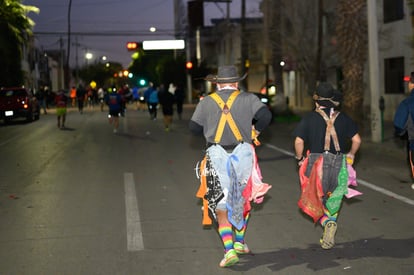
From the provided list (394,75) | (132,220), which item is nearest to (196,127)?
(132,220)

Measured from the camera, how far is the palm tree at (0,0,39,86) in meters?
35.2

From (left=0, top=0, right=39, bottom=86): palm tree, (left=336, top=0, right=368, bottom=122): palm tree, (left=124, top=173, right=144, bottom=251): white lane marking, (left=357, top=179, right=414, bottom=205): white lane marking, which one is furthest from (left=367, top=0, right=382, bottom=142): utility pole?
(left=0, top=0, right=39, bottom=86): palm tree

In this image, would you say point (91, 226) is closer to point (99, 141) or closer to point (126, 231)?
point (126, 231)

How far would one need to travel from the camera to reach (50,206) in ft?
33.0

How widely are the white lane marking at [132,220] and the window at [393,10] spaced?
63.4 ft

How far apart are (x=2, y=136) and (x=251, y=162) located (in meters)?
20.0

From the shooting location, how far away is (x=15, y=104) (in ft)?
108

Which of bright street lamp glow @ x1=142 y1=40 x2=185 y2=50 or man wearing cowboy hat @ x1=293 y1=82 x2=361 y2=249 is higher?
bright street lamp glow @ x1=142 y1=40 x2=185 y2=50

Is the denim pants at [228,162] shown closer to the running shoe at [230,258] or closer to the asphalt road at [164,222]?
the running shoe at [230,258]

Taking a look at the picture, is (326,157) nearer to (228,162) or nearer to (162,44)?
(228,162)

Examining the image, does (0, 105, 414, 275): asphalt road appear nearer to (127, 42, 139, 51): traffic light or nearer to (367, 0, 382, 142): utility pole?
(367, 0, 382, 142): utility pole

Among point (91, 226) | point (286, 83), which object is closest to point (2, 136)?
point (91, 226)

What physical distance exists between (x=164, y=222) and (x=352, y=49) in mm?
14342

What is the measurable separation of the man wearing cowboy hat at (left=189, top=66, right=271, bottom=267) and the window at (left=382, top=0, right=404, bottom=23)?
75.6 ft
